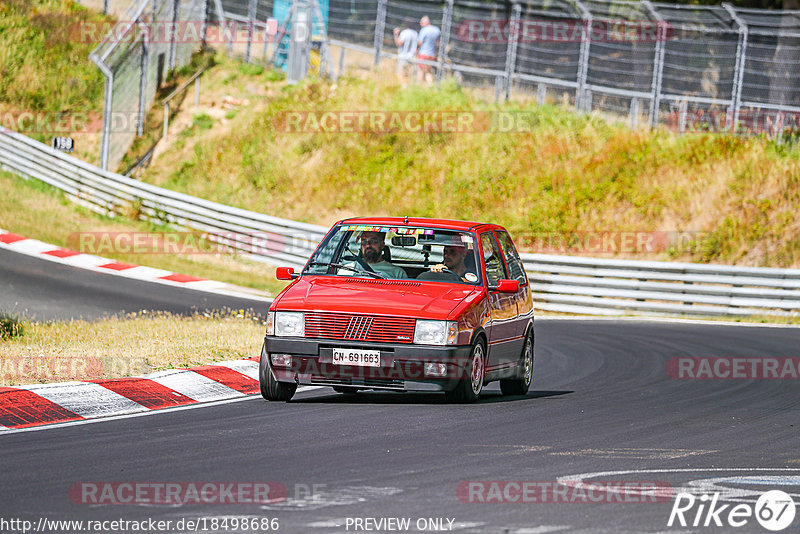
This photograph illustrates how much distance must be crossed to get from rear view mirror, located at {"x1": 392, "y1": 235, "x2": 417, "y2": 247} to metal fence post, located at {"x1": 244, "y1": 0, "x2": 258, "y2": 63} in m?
27.2

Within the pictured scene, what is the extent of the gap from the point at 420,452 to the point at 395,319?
2187 millimetres

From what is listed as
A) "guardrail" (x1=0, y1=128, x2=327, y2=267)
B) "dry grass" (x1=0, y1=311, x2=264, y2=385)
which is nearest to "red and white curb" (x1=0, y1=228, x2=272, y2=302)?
"guardrail" (x1=0, y1=128, x2=327, y2=267)

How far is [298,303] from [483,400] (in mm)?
2003

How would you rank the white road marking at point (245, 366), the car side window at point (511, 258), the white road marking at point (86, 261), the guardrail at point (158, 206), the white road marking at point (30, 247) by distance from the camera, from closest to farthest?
the white road marking at point (245, 366), the car side window at point (511, 258), the white road marking at point (86, 261), the white road marking at point (30, 247), the guardrail at point (158, 206)

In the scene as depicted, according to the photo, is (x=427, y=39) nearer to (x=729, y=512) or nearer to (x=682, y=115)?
(x=682, y=115)

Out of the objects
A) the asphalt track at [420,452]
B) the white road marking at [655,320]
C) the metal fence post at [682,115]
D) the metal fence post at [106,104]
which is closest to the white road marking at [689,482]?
the asphalt track at [420,452]

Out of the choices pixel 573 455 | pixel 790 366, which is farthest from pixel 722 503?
pixel 790 366

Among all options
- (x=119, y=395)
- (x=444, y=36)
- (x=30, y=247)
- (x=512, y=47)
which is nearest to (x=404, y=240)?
(x=119, y=395)

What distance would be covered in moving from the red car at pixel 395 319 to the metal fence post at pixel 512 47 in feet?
61.5

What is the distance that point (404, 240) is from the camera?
36.0 ft

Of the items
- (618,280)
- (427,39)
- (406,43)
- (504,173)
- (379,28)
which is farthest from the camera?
(379,28)

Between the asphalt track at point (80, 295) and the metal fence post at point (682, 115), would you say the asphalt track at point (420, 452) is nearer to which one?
the asphalt track at point (80, 295)

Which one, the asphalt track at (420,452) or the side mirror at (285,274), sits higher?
the side mirror at (285,274)

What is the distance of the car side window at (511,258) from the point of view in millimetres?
11859
